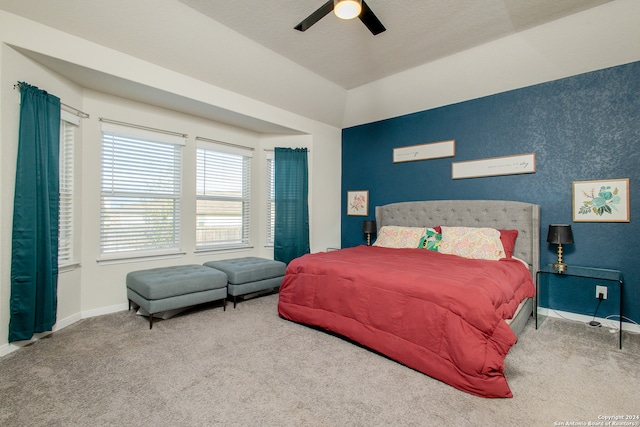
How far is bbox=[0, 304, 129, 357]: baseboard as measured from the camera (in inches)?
94.1

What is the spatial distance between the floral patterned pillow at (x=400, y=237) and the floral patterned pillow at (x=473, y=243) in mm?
363

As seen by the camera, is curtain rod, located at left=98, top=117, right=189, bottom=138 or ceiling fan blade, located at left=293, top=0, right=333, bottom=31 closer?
ceiling fan blade, located at left=293, top=0, right=333, bottom=31

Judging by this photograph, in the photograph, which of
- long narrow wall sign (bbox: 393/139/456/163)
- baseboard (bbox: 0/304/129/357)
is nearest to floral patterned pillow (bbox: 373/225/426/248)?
long narrow wall sign (bbox: 393/139/456/163)

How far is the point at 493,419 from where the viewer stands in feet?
5.42

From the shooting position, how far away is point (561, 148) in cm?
338

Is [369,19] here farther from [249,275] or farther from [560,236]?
[249,275]

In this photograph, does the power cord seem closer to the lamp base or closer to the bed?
the lamp base

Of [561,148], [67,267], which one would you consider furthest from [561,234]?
[67,267]

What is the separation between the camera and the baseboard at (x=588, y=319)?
2.96 m

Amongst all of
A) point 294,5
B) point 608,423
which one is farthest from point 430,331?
point 294,5

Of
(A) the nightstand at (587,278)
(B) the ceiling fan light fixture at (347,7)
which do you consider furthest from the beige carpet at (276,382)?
(B) the ceiling fan light fixture at (347,7)

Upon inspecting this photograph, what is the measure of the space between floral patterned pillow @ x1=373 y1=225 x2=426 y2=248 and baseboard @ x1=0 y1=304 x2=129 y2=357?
3.37 meters

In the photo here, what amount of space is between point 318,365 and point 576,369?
191cm

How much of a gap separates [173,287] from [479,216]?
374 cm
